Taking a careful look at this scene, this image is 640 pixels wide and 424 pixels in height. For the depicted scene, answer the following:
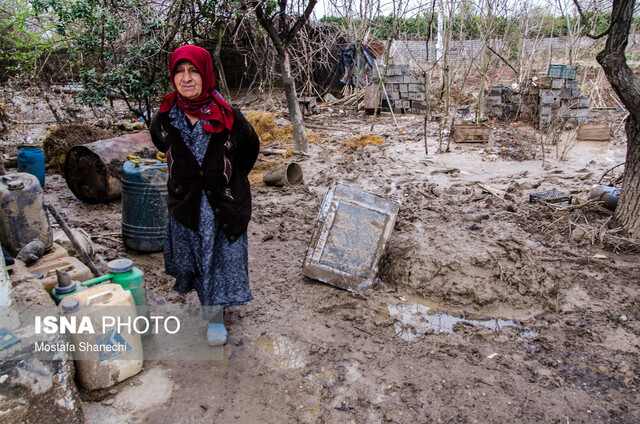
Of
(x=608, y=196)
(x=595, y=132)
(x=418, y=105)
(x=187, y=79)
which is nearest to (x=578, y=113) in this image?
(x=595, y=132)

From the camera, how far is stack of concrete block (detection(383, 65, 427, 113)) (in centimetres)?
1384

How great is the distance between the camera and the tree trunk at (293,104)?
7.79 m

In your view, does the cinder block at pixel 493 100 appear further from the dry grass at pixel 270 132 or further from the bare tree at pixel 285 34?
the bare tree at pixel 285 34

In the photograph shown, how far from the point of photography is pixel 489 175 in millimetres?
7156

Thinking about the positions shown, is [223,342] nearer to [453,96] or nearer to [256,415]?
[256,415]

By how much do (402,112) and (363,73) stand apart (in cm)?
317

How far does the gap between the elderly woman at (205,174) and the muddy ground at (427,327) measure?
0.60 meters

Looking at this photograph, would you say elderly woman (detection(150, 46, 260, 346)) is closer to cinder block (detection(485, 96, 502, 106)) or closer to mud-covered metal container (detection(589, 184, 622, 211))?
mud-covered metal container (detection(589, 184, 622, 211))

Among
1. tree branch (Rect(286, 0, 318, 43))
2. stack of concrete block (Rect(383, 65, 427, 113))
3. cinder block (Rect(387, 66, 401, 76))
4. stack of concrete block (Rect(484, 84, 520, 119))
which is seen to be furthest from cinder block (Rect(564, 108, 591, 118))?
tree branch (Rect(286, 0, 318, 43))

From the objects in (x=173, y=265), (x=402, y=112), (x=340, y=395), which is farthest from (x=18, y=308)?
(x=402, y=112)

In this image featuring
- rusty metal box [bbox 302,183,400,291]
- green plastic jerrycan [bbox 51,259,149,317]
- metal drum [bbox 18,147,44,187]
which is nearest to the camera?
green plastic jerrycan [bbox 51,259,149,317]

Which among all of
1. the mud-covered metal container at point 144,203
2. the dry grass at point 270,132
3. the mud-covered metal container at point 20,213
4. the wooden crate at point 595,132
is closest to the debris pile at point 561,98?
the wooden crate at point 595,132

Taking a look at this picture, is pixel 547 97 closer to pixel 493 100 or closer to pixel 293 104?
pixel 493 100

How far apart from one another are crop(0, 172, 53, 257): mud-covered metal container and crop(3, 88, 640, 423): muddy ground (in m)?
0.97
